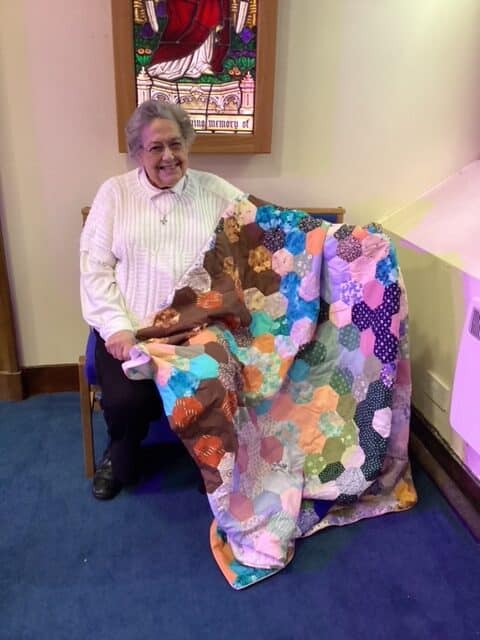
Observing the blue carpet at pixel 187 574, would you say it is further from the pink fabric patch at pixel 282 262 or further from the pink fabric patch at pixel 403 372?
the pink fabric patch at pixel 282 262

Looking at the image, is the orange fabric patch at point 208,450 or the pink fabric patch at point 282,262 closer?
the orange fabric patch at point 208,450

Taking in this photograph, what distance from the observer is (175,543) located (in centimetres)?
165

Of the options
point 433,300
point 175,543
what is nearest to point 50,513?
point 175,543

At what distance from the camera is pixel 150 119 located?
5.49 ft

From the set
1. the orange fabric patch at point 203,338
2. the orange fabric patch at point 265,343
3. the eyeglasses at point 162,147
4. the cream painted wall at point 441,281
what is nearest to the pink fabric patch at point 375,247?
the cream painted wall at point 441,281

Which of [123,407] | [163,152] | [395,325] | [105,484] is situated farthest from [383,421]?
[163,152]

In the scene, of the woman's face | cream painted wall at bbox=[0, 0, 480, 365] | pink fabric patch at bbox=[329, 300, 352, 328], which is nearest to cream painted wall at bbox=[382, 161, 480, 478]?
cream painted wall at bbox=[0, 0, 480, 365]

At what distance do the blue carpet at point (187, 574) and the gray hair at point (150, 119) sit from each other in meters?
1.05

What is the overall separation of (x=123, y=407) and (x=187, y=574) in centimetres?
47

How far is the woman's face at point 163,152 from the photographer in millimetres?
1673

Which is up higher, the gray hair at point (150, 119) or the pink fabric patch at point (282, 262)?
the gray hair at point (150, 119)

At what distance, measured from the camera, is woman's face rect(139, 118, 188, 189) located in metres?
1.67

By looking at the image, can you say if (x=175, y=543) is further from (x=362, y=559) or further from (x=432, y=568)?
(x=432, y=568)

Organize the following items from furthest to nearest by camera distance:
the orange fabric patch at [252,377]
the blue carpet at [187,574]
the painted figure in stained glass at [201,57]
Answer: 1. the painted figure in stained glass at [201,57]
2. the orange fabric patch at [252,377]
3. the blue carpet at [187,574]
